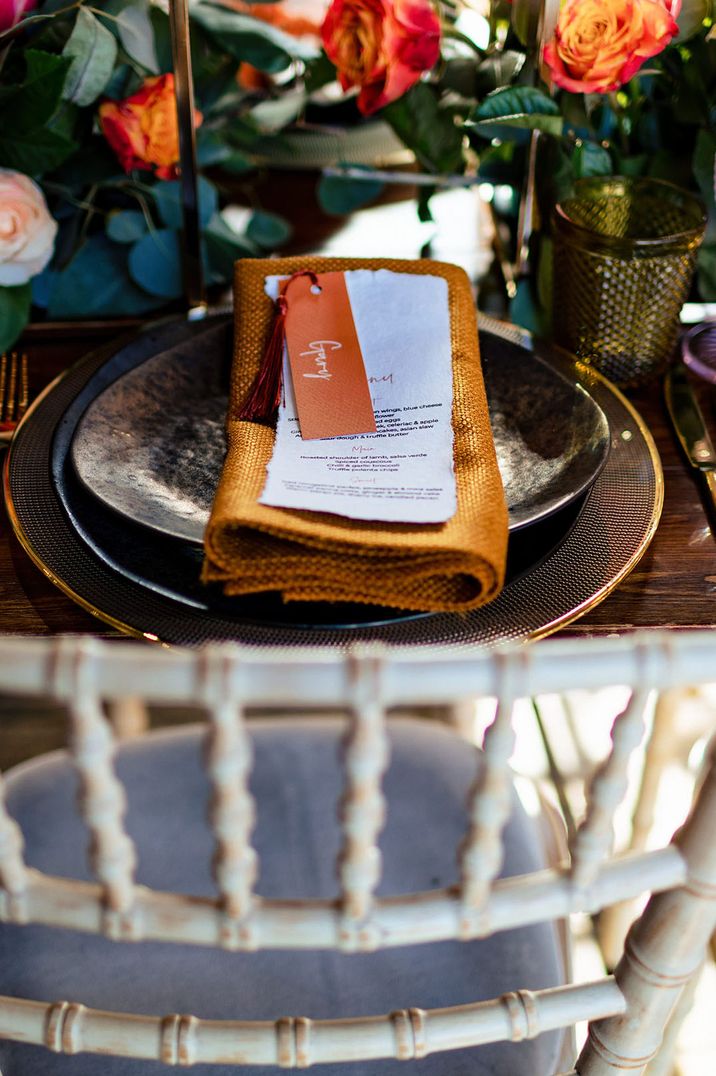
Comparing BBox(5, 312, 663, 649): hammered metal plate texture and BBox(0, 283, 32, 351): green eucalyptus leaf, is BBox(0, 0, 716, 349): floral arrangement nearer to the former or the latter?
BBox(0, 283, 32, 351): green eucalyptus leaf

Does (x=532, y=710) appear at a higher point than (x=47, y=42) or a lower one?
lower

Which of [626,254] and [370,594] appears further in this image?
[626,254]

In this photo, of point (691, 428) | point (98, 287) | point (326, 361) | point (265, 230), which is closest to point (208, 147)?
point (265, 230)

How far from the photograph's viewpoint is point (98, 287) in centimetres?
89

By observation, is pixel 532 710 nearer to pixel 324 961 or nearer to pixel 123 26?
pixel 324 961

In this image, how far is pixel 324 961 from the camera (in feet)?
2.15

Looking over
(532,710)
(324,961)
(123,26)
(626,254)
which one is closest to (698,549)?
(626,254)

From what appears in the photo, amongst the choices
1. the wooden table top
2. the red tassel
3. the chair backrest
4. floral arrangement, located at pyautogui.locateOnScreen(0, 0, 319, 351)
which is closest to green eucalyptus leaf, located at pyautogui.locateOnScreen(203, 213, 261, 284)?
floral arrangement, located at pyautogui.locateOnScreen(0, 0, 319, 351)

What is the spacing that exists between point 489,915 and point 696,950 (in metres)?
0.14

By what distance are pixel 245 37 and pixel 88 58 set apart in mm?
200

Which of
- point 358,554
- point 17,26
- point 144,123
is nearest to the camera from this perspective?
point 358,554

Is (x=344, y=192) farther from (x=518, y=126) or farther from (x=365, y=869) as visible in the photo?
(x=365, y=869)

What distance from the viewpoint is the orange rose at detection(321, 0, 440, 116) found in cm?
73

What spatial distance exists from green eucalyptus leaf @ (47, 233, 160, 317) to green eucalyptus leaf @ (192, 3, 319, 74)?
8.4 inches
